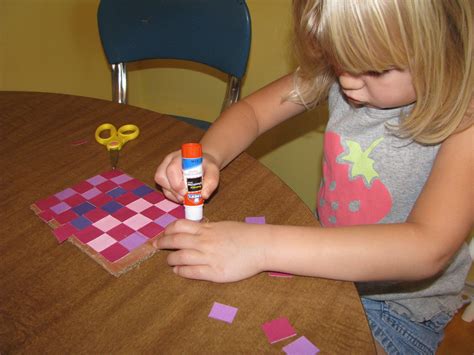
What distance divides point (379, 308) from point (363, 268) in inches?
12.0

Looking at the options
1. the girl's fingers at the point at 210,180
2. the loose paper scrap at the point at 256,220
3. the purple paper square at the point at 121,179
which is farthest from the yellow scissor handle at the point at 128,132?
the loose paper scrap at the point at 256,220

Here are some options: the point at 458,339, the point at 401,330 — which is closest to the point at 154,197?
the point at 401,330

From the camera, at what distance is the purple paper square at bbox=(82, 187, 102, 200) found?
730mm

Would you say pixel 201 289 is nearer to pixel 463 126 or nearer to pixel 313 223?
pixel 313 223

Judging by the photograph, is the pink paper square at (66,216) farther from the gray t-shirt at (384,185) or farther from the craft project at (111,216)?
the gray t-shirt at (384,185)

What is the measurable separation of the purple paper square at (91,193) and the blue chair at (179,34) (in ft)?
2.10

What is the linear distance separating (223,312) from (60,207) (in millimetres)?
328

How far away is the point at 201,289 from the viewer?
0.57 metres

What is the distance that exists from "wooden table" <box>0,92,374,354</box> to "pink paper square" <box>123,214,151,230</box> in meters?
0.07

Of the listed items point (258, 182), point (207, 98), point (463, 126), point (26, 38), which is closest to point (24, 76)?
Result: point (26, 38)

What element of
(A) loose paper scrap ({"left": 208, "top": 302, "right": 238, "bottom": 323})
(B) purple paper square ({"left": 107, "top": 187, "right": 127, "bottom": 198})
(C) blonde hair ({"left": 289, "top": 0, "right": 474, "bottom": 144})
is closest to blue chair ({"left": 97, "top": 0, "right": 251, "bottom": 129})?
(C) blonde hair ({"left": 289, "top": 0, "right": 474, "bottom": 144})

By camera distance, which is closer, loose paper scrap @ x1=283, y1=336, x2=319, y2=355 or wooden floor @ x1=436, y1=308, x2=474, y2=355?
loose paper scrap @ x1=283, y1=336, x2=319, y2=355

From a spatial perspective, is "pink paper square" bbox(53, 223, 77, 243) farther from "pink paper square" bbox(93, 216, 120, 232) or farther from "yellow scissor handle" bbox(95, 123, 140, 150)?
"yellow scissor handle" bbox(95, 123, 140, 150)

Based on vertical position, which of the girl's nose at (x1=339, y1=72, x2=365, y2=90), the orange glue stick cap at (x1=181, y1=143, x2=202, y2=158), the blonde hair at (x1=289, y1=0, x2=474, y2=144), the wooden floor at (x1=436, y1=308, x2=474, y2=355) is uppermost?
the blonde hair at (x1=289, y1=0, x2=474, y2=144)
